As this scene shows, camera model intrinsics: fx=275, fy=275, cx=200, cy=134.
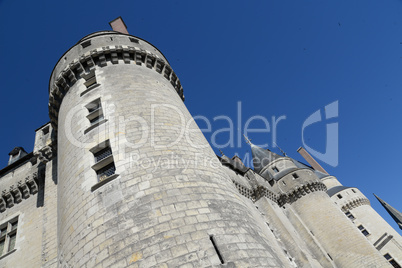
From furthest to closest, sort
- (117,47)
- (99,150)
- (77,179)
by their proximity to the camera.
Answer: (117,47)
(99,150)
(77,179)

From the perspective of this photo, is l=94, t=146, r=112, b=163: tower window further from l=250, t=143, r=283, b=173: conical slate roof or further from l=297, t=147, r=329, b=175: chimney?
l=297, t=147, r=329, b=175: chimney

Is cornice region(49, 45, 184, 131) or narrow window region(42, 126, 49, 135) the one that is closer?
cornice region(49, 45, 184, 131)

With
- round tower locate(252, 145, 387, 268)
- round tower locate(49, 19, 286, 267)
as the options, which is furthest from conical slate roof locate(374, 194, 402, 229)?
round tower locate(49, 19, 286, 267)

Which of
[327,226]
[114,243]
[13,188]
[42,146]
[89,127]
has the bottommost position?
[114,243]

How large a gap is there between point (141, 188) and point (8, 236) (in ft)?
27.1

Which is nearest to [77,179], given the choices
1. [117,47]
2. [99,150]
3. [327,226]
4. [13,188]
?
[99,150]

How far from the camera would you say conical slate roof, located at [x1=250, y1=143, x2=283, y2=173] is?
22922 mm

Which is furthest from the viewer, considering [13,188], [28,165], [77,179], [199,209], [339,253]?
[339,253]

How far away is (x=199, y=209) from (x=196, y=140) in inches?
111

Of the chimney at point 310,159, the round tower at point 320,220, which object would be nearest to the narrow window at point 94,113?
the round tower at point 320,220

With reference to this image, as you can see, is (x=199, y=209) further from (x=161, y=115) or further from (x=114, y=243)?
(x=161, y=115)

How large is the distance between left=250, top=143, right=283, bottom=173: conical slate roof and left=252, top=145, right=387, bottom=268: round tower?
4.06 feet

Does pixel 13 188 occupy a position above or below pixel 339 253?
above

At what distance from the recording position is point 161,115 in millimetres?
8180
